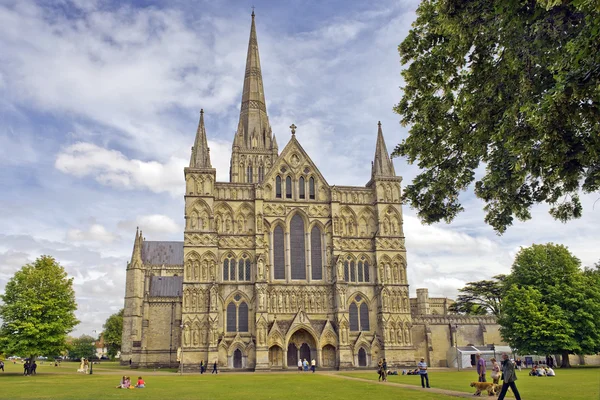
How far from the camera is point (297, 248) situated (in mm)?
54750

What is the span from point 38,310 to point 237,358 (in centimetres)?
1791

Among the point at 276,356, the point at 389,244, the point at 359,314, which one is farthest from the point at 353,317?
the point at 276,356

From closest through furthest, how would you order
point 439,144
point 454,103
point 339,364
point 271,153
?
point 454,103 < point 439,144 < point 339,364 < point 271,153

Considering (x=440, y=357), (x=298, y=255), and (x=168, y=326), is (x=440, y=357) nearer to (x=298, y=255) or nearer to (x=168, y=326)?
(x=298, y=255)

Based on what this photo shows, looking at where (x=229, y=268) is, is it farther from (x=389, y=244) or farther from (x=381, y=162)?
(x=381, y=162)

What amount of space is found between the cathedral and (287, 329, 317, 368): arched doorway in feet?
0.32

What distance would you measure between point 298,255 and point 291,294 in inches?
163

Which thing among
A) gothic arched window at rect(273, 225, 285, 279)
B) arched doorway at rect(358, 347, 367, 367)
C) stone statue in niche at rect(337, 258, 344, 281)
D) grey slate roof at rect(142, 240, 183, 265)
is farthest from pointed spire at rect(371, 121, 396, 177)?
grey slate roof at rect(142, 240, 183, 265)

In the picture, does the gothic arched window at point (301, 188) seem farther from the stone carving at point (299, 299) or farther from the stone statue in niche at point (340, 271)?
the stone carving at point (299, 299)

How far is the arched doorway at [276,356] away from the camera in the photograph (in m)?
51.1

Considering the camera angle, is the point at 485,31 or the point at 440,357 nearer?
the point at 485,31

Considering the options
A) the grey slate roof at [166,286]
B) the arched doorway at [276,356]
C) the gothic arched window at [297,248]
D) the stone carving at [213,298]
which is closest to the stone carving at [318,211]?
the gothic arched window at [297,248]

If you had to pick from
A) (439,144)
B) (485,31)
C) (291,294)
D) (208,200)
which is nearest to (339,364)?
(291,294)

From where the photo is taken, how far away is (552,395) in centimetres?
2000
